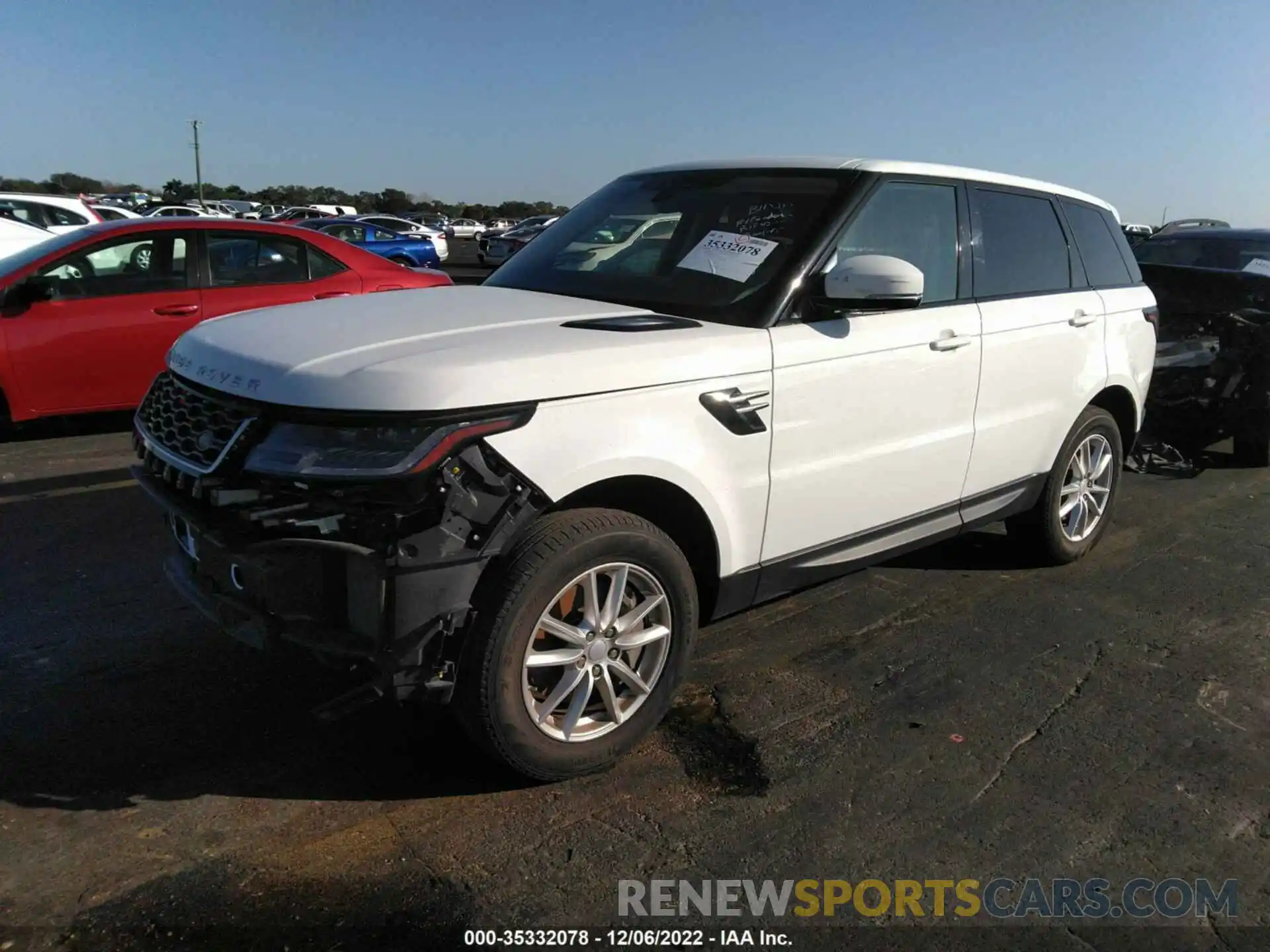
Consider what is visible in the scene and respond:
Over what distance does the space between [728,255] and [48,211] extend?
46.3 feet

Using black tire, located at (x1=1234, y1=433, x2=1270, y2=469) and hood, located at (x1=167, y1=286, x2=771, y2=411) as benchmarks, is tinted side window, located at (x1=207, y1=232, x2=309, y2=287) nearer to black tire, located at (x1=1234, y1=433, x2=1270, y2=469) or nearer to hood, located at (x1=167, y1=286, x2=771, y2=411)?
hood, located at (x1=167, y1=286, x2=771, y2=411)

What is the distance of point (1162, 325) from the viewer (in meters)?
7.47

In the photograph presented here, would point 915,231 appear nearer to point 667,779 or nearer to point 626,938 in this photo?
point 667,779

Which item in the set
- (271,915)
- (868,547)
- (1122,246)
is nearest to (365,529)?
(271,915)

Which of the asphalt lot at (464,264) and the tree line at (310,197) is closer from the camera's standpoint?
the asphalt lot at (464,264)

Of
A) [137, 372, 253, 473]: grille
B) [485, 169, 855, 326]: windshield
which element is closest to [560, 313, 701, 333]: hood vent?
[485, 169, 855, 326]: windshield

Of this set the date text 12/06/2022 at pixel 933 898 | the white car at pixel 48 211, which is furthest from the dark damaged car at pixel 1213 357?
the white car at pixel 48 211

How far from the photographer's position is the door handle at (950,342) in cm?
386

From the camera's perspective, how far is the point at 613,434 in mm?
2840

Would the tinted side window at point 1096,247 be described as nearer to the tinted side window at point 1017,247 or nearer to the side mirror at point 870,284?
the tinted side window at point 1017,247

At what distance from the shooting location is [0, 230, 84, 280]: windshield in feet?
22.1

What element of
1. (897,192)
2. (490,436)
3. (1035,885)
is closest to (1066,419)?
(897,192)

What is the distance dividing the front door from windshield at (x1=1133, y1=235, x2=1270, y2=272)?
15.7ft

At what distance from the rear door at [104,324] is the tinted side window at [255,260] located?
237 mm
